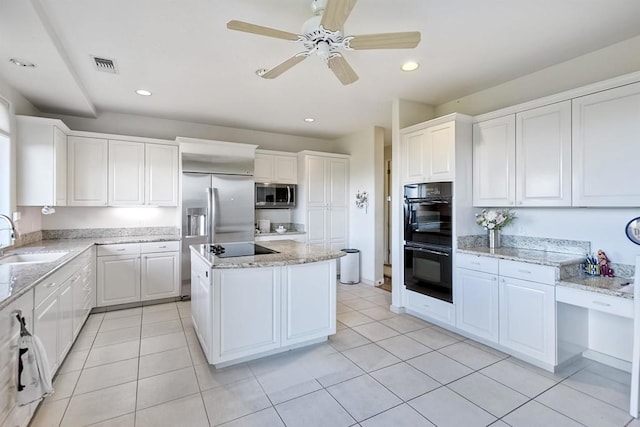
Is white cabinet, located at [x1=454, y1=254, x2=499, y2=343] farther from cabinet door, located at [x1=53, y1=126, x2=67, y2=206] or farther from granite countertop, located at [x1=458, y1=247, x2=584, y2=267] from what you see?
cabinet door, located at [x1=53, y1=126, x2=67, y2=206]

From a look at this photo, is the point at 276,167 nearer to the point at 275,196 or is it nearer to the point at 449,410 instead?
the point at 275,196

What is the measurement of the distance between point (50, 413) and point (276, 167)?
404 cm

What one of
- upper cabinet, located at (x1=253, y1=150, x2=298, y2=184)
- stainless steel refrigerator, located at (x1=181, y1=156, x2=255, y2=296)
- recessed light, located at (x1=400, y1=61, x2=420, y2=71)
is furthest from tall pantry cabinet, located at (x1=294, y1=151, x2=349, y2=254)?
recessed light, located at (x1=400, y1=61, x2=420, y2=71)

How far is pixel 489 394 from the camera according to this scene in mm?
2205

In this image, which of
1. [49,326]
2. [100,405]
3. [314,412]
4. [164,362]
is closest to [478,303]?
[314,412]

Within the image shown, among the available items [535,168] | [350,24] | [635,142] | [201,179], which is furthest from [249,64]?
[635,142]

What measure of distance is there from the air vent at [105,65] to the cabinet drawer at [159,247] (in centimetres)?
212

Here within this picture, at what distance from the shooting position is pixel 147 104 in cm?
399

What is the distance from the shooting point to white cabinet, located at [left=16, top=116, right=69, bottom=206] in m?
3.32

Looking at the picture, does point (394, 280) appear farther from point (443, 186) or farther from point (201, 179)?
point (201, 179)

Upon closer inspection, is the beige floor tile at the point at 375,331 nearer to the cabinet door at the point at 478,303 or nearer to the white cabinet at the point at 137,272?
the cabinet door at the point at 478,303

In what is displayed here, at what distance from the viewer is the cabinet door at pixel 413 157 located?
3.56 m

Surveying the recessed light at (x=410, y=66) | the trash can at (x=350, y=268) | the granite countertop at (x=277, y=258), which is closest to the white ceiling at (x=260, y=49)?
the recessed light at (x=410, y=66)

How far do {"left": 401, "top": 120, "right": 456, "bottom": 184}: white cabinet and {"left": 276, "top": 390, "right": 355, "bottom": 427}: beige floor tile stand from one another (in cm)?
242
